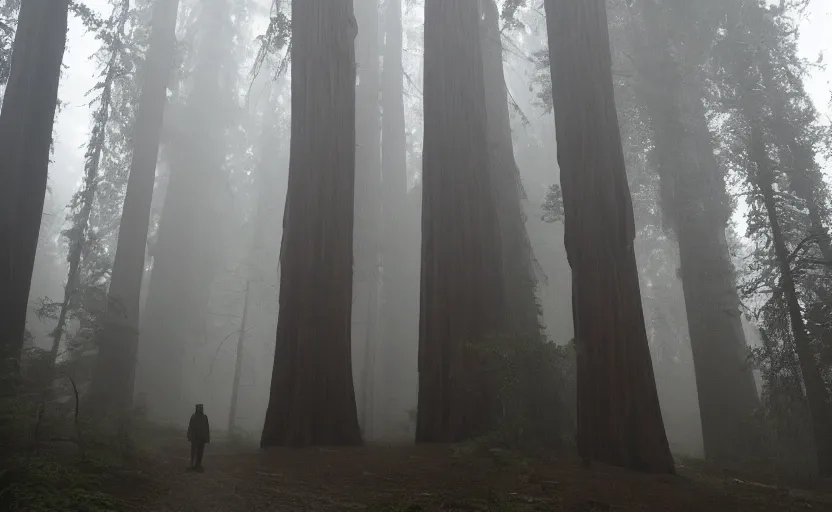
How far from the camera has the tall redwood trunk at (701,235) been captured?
11.1m

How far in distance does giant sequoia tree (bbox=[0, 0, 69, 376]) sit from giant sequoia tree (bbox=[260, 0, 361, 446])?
370 centimetres

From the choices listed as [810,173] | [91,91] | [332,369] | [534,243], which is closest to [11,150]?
[332,369]

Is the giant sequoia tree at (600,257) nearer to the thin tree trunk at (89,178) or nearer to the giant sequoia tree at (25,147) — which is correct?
the giant sequoia tree at (25,147)

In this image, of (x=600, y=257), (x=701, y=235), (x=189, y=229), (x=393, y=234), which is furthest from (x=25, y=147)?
(x=393, y=234)

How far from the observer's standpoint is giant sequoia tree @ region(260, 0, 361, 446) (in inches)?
323

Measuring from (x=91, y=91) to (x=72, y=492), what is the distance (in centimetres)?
1556

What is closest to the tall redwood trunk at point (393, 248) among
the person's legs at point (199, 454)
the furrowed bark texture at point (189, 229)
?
the furrowed bark texture at point (189, 229)

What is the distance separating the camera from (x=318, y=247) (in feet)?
29.3

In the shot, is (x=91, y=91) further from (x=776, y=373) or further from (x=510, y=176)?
(x=776, y=373)

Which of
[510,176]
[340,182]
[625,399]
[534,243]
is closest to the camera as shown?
[625,399]

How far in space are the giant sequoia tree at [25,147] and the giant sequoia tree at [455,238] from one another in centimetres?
591

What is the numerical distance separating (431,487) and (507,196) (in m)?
8.58

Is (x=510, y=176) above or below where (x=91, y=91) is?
below

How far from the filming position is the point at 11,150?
340 inches
